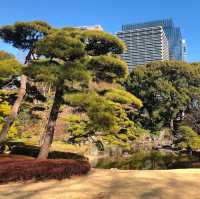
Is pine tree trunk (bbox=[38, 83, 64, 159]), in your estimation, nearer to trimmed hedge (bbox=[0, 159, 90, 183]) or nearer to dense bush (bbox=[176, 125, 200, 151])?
trimmed hedge (bbox=[0, 159, 90, 183])

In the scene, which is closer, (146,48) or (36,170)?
(36,170)

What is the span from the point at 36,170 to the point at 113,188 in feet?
6.51

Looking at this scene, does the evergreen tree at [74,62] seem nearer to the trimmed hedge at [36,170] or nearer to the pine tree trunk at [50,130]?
the pine tree trunk at [50,130]

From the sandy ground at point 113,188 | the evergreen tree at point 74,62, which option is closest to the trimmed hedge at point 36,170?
the sandy ground at point 113,188

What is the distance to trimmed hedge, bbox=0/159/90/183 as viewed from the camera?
24.6 feet

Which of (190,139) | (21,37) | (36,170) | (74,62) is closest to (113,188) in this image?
(36,170)

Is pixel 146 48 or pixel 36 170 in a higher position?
pixel 146 48

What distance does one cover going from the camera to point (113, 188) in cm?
647

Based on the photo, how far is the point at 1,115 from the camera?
16.2 m

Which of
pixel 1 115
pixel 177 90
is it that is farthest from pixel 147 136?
pixel 1 115

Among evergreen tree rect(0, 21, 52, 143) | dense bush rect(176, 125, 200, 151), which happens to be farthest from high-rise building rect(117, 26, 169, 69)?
evergreen tree rect(0, 21, 52, 143)

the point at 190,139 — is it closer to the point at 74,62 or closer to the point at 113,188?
the point at 74,62

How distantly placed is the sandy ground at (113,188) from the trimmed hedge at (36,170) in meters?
0.19

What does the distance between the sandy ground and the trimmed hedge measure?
0.63ft
